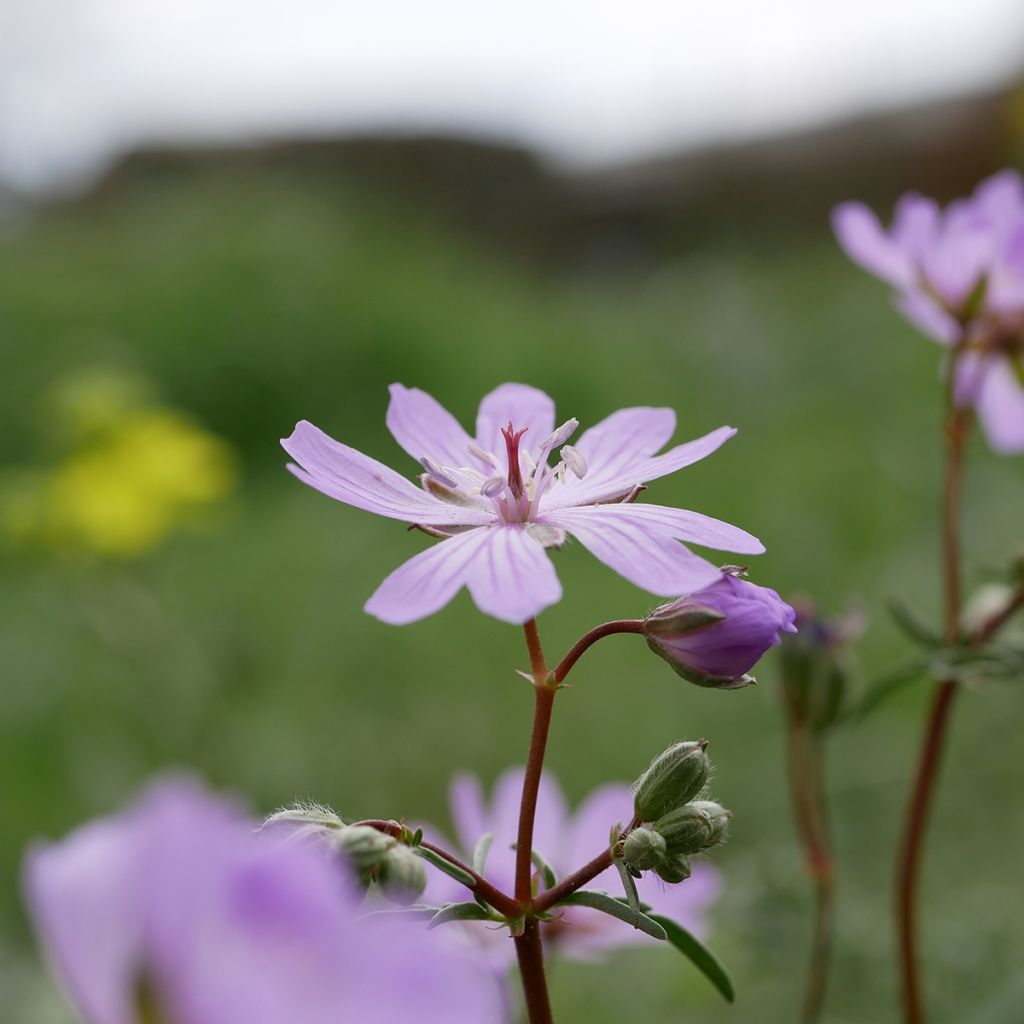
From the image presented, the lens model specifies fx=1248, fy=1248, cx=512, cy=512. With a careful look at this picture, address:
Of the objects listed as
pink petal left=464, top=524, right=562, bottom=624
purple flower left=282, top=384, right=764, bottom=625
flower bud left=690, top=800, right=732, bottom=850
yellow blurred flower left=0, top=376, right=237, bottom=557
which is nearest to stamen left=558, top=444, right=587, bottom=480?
purple flower left=282, top=384, right=764, bottom=625

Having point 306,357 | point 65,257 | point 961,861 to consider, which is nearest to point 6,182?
point 65,257

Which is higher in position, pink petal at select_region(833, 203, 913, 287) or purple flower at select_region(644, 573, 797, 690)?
pink petal at select_region(833, 203, 913, 287)

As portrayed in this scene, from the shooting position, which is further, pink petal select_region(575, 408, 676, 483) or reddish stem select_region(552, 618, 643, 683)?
pink petal select_region(575, 408, 676, 483)

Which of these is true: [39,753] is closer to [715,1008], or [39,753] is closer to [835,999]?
[715,1008]

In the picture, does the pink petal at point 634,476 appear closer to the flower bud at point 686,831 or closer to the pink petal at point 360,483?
the pink petal at point 360,483

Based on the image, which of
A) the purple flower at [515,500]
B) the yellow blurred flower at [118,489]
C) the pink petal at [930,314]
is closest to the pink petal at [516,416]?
the purple flower at [515,500]

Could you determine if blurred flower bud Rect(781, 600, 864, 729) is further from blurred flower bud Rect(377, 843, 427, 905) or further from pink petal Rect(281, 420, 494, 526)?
blurred flower bud Rect(377, 843, 427, 905)

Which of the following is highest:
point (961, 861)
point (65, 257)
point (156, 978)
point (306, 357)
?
point (65, 257)
